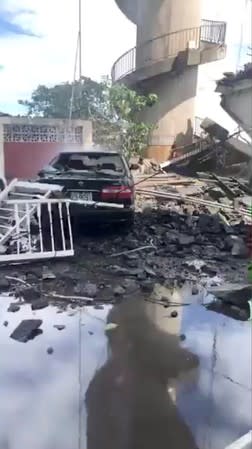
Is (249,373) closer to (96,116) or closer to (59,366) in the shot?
(59,366)

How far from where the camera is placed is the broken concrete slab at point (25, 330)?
9.26 ft

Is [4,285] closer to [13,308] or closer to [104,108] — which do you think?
[13,308]

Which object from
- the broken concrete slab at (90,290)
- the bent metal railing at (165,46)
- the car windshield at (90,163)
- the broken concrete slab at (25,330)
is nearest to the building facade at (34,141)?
the car windshield at (90,163)

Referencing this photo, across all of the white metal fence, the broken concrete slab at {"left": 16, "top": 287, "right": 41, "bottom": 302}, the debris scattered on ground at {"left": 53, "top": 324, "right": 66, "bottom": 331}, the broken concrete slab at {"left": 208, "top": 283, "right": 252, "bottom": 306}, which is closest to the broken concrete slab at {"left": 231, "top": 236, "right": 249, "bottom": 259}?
the broken concrete slab at {"left": 208, "top": 283, "right": 252, "bottom": 306}

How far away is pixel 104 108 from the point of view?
5.42m

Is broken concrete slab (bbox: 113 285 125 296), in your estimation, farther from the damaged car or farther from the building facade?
the building facade

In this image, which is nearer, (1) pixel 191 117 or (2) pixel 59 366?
(2) pixel 59 366

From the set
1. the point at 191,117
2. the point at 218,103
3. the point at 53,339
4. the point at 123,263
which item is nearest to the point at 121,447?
the point at 53,339

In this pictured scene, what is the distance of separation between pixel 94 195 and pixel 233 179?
2018mm

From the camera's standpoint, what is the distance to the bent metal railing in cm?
532

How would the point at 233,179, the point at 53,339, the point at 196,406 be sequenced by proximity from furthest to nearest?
1. the point at 233,179
2. the point at 53,339
3. the point at 196,406

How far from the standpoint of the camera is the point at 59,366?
8.08 feet

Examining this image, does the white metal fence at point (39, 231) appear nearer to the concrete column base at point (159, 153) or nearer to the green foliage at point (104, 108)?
the green foliage at point (104, 108)

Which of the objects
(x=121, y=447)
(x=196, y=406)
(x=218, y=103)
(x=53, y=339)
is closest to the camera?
(x=121, y=447)
